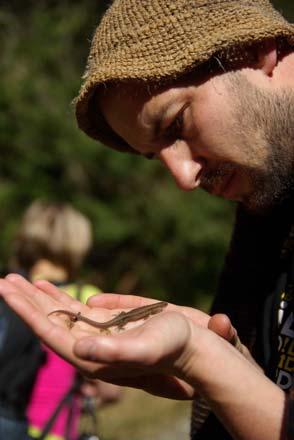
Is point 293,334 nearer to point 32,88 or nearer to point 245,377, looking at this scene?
point 245,377

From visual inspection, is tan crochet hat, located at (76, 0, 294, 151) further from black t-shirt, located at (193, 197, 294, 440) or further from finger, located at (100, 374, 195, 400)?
finger, located at (100, 374, 195, 400)

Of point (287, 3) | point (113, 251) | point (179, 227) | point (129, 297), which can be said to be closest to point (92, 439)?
point (129, 297)

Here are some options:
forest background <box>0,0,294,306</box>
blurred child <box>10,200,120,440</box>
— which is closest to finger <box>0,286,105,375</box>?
blurred child <box>10,200,120,440</box>

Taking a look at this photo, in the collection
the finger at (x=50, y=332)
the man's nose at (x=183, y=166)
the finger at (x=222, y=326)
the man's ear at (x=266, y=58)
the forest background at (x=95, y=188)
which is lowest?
the forest background at (x=95, y=188)

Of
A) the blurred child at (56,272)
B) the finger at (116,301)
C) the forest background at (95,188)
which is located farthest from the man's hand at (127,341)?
the forest background at (95,188)

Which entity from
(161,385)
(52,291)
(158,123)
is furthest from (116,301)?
(158,123)

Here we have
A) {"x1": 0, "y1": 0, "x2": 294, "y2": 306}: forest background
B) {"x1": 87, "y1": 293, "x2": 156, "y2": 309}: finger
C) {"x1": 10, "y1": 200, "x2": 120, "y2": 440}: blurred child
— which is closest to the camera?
{"x1": 87, "y1": 293, "x2": 156, "y2": 309}: finger

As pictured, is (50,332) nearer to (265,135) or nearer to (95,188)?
(265,135)

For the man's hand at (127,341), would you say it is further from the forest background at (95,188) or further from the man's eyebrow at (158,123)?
the forest background at (95,188)
